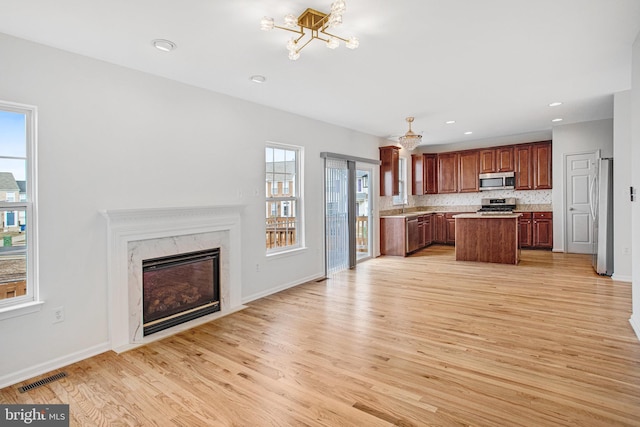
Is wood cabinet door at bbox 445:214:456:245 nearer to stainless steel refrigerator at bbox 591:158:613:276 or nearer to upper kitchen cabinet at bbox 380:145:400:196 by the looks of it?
upper kitchen cabinet at bbox 380:145:400:196

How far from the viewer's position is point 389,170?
25.0 ft

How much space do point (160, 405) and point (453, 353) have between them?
228 centimetres

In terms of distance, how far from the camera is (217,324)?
12.2 feet

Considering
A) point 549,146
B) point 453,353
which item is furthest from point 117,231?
point 549,146

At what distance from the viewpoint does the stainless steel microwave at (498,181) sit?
8216mm

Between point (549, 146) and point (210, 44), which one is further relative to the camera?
point (549, 146)

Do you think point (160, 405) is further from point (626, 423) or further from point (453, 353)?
point (626, 423)

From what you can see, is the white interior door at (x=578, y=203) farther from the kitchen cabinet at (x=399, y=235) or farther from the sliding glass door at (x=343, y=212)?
the sliding glass door at (x=343, y=212)

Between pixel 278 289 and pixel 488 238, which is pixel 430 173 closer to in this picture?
pixel 488 238

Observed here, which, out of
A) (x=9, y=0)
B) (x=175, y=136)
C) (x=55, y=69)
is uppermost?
(x=9, y=0)

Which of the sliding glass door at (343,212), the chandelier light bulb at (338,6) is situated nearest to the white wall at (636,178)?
the chandelier light bulb at (338,6)

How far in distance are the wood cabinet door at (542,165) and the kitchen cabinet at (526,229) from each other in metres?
0.71

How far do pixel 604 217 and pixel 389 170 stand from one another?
3.84m

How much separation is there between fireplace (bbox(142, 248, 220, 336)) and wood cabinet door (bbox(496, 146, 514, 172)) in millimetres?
7242
